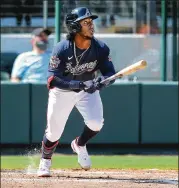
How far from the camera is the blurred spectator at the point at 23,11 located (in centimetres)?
1074

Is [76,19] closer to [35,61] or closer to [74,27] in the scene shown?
[74,27]

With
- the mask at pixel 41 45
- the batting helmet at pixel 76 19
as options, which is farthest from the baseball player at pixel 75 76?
the mask at pixel 41 45

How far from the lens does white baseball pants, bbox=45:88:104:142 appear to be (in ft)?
23.7

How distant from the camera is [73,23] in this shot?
281 inches

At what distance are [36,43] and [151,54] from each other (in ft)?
6.12

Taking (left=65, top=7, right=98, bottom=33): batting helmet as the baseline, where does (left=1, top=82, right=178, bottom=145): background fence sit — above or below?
below

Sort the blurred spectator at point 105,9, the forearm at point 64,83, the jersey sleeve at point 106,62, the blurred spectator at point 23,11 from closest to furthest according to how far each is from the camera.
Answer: the forearm at point 64,83
the jersey sleeve at point 106,62
the blurred spectator at point 23,11
the blurred spectator at point 105,9

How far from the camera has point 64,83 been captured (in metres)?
7.06

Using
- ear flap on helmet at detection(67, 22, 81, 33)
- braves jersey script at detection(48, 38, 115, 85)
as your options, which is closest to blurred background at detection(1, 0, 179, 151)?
braves jersey script at detection(48, 38, 115, 85)

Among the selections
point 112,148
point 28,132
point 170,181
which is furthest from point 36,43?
point 170,181

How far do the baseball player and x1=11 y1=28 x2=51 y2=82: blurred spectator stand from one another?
3347mm

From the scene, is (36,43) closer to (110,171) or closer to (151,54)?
(151,54)

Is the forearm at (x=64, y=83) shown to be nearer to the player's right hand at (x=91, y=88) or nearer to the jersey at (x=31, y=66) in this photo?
the player's right hand at (x=91, y=88)

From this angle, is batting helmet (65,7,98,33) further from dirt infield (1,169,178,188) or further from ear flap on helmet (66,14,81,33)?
dirt infield (1,169,178,188)
